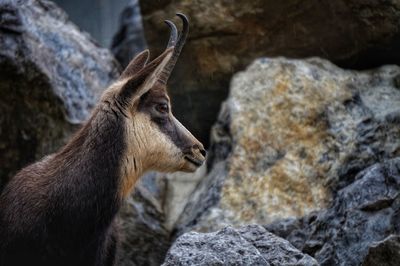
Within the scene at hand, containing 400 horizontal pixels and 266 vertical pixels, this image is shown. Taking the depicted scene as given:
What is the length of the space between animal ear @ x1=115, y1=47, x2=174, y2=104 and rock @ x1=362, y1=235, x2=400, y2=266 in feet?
5.86

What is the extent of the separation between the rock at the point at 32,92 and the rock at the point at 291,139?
4.70 feet

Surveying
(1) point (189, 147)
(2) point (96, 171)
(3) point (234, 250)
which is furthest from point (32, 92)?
(3) point (234, 250)

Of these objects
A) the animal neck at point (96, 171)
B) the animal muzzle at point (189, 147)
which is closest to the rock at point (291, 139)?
the animal muzzle at point (189, 147)

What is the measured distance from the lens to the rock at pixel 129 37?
10219mm

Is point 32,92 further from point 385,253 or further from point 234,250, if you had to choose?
point 385,253

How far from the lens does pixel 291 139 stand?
7.49 metres

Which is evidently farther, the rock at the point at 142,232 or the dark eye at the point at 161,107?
the rock at the point at 142,232

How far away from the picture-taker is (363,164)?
22.3ft

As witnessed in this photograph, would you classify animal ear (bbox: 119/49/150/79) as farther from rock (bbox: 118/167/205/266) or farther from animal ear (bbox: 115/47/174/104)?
rock (bbox: 118/167/205/266)

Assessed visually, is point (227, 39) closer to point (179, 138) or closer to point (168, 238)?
point (168, 238)

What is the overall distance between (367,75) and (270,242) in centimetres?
379

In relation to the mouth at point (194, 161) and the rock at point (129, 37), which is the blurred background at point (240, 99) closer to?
the mouth at point (194, 161)

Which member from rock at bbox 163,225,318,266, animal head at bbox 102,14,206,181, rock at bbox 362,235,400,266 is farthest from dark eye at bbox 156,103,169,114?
rock at bbox 362,235,400,266

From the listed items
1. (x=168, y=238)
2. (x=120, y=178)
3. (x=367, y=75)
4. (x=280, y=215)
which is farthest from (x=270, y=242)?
(x=367, y=75)
